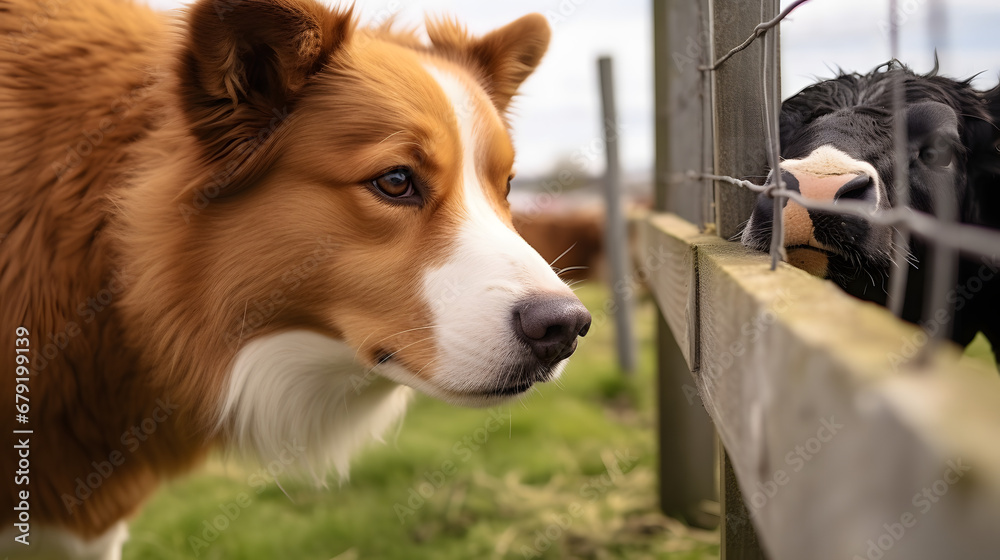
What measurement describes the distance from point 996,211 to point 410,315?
186 cm

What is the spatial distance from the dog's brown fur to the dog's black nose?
31 cm

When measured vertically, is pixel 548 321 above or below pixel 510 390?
above

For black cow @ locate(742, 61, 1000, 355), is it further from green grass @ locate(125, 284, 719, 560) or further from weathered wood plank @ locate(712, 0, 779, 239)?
green grass @ locate(125, 284, 719, 560)

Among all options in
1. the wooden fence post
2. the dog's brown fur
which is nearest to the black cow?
the dog's brown fur

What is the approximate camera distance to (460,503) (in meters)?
3.76

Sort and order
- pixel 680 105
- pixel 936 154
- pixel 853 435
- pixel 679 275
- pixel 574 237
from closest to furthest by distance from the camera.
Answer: pixel 853 435, pixel 936 154, pixel 679 275, pixel 680 105, pixel 574 237

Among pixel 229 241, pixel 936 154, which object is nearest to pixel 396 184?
pixel 229 241

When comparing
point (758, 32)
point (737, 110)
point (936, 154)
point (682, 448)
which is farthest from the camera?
point (682, 448)

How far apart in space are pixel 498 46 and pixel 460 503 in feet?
7.91

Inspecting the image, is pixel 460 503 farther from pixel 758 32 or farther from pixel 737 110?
pixel 758 32

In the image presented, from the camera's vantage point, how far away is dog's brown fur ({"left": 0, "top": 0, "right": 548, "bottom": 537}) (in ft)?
6.56

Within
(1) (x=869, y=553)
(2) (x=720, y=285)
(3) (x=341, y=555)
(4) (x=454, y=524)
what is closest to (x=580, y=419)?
(4) (x=454, y=524)

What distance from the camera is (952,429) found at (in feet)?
1.83

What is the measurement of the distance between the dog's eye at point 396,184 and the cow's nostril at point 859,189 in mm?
1163
